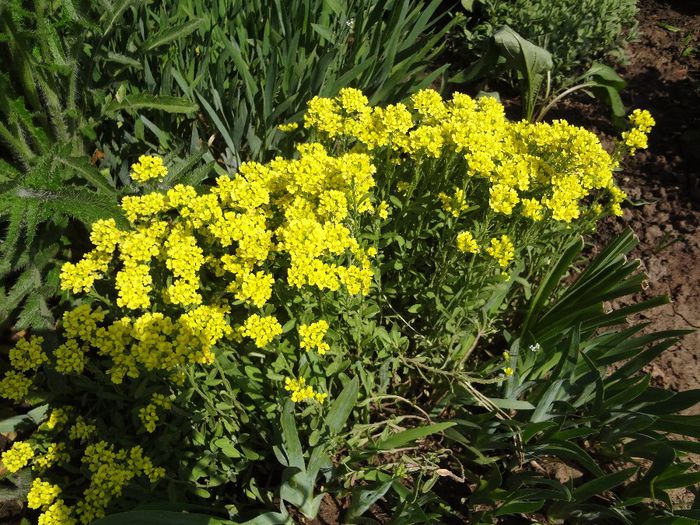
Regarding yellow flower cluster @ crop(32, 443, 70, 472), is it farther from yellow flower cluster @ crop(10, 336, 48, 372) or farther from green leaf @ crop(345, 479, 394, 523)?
green leaf @ crop(345, 479, 394, 523)

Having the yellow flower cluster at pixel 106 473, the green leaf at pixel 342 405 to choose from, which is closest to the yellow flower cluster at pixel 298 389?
the green leaf at pixel 342 405

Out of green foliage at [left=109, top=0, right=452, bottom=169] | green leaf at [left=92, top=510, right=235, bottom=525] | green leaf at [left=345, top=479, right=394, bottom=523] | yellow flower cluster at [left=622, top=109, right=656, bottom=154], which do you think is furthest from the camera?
green foliage at [left=109, top=0, right=452, bottom=169]

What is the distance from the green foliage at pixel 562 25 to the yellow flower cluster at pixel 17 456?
3.75 metres

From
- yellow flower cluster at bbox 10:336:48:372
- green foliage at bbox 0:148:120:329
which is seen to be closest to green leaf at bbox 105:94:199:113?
green foliage at bbox 0:148:120:329

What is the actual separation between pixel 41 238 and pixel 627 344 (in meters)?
2.49

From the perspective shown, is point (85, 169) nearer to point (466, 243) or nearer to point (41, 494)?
point (41, 494)

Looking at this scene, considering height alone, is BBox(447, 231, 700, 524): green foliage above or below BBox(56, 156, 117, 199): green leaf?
below

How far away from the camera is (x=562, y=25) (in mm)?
4000

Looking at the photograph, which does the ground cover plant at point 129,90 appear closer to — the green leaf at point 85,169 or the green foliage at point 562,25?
the green leaf at point 85,169

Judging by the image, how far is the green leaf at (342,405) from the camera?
6.05 ft

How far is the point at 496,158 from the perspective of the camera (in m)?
2.29

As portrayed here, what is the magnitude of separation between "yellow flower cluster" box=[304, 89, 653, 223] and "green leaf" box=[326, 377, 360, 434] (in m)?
0.76

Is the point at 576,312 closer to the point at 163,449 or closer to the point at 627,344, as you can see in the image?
the point at 627,344

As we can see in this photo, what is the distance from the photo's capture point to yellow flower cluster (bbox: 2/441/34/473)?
1.92 metres
